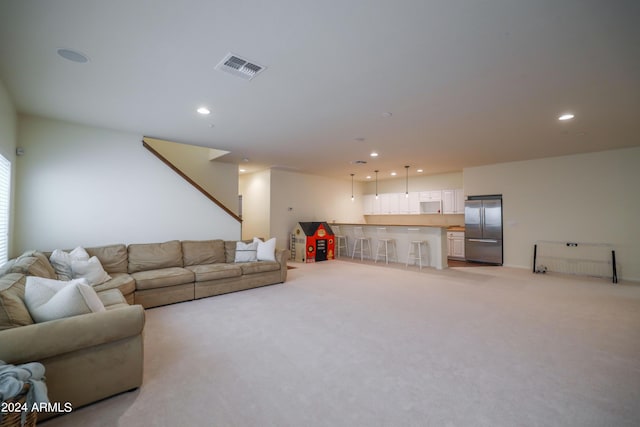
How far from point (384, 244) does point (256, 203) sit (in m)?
4.01

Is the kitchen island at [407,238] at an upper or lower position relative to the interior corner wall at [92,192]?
lower

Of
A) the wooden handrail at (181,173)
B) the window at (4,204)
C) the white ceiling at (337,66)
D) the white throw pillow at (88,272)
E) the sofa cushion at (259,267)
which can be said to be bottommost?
the sofa cushion at (259,267)

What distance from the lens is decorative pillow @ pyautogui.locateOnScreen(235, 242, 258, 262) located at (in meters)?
5.03

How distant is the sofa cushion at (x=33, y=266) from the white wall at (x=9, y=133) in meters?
1.09

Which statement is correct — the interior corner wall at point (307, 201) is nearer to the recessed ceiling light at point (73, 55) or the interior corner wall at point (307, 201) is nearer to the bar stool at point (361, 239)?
the bar stool at point (361, 239)

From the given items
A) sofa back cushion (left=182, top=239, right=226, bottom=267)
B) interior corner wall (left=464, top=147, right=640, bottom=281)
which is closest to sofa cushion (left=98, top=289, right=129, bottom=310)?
sofa back cushion (left=182, top=239, right=226, bottom=267)

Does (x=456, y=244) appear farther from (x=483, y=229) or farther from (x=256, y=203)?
(x=256, y=203)

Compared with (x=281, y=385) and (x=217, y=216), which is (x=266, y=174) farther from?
(x=281, y=385)

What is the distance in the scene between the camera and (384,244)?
7750mm

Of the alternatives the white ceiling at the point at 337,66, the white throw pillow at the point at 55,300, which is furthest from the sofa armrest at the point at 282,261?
the white throw pillow at the point at 55,300

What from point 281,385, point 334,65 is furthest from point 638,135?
point 281,385

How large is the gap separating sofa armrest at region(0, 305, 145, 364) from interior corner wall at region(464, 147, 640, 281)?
777cm

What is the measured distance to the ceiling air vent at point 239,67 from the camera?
2438 mm

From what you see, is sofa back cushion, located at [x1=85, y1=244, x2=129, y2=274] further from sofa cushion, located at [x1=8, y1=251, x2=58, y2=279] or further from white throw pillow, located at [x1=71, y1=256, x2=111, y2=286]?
sofa cushion, located at [x1=8, y1=251, x2=58, y2=279]
